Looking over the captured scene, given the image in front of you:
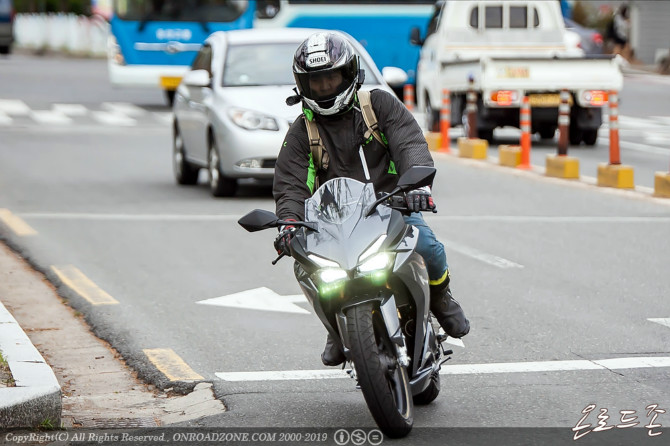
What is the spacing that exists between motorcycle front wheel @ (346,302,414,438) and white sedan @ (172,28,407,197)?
857 centimetres

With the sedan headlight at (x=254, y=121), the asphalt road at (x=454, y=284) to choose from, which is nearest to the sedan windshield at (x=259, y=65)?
the sedan headlight at (x=254, y=121)

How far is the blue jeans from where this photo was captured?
5.91 meters

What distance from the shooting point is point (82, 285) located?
990cm

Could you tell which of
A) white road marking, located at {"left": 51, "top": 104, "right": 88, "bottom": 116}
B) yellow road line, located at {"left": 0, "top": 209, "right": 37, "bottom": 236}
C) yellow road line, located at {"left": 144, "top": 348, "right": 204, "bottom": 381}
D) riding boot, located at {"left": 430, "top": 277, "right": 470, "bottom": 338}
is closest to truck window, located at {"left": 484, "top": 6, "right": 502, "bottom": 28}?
white road marking, located at {"left": 51, "top": 104, "right": 88, "bottom": 116}

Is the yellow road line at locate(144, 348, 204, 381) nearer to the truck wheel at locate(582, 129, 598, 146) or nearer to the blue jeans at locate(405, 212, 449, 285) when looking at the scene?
the blue jeans at locate(405, 212, 449, 285)

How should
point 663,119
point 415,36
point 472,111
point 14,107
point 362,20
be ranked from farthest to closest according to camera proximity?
point 362,20, point 14,107, point 663,119, point 415,36, point 472,111

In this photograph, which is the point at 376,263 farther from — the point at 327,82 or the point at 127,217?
the point at 127,217

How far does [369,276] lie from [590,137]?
16.9 meters

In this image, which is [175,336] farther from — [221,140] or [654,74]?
[654,74]

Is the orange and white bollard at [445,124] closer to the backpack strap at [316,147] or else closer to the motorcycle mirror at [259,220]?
the backpack strap at [316,147]

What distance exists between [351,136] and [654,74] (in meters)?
38.7

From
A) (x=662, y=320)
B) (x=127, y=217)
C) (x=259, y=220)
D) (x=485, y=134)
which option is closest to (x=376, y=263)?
(x=259, y=220)

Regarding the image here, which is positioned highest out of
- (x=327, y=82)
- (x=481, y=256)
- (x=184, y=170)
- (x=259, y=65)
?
(x=327, y=82)

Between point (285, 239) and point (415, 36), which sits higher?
point (285, 239)
